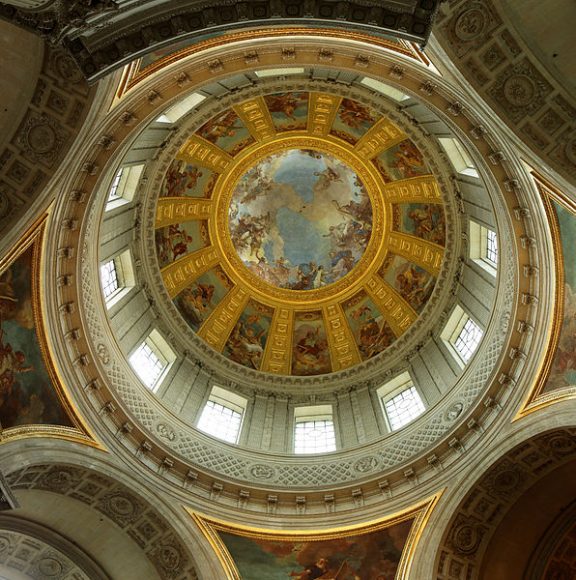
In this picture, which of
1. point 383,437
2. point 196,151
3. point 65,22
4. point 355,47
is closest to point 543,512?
point 383,437

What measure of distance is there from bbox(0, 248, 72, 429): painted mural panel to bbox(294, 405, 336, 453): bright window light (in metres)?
8.53

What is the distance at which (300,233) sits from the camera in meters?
29.1

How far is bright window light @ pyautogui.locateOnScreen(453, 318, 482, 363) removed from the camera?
1869 centimetres

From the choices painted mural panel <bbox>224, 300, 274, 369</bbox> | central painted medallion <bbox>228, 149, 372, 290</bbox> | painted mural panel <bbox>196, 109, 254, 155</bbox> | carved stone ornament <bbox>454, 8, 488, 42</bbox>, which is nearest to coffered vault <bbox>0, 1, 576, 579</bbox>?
carved stone ornament <bbox>454, 8, 488, 42</bbox>

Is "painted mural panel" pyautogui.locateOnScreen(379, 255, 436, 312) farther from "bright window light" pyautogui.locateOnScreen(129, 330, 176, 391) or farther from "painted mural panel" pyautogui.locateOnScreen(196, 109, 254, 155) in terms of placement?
"bright window light" pyautogui.locateOnScreen(129, 330, 176, 391)

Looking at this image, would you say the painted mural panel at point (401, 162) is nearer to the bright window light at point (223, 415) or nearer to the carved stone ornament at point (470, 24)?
the bright window light at point (223, 415)

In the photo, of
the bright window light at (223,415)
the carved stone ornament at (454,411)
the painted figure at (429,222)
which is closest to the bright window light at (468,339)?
the carved stone ornament at (454,411)

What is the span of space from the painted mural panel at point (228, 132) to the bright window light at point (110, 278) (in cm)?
630

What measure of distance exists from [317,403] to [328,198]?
10771 millimetres

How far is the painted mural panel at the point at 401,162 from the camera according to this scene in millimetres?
22719

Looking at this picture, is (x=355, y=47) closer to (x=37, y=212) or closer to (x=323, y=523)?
(x=37, y=212)

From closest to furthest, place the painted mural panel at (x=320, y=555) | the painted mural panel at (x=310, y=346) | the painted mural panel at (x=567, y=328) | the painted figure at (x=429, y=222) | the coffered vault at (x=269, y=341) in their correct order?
1. the coffered vault at (x=269, y=341)
2. the painted mural panel at (x=567, y=328)
3. the painted mural panel at (x=320, y=555)
4. the painted figure at (x=429, y=222)
5. the painted mural panel at (x=310, y=346)

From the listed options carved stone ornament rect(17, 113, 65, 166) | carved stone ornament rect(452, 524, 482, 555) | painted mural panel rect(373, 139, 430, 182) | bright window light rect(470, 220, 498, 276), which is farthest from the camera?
painted mural panel rect(373, 139, 430, 182)

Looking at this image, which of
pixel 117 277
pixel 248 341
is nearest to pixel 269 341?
pixel 248 341
